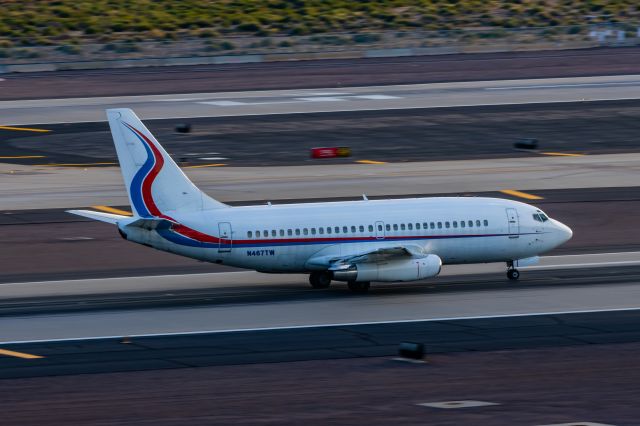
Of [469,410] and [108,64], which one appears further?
[108,64]

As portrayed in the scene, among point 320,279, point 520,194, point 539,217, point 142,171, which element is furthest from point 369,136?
point 142,171

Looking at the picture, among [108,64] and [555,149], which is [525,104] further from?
[108,64]

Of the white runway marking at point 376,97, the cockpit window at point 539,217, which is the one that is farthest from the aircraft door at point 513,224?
the white runway marking at point 376,97

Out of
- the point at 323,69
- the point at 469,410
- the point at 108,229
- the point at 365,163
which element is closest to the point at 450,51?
the point at 323,69

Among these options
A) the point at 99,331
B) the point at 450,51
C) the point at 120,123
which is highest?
the point at 120,123

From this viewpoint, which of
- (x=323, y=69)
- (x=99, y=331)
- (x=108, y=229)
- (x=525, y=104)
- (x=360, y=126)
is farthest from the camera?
(x=323, y=69)

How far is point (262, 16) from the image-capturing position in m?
144

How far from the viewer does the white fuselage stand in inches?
1753

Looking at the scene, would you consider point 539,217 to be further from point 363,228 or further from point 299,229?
point 299,229

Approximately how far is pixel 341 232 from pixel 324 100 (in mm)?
52163

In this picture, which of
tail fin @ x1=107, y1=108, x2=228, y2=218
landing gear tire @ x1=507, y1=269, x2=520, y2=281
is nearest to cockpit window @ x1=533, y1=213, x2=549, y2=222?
landing gear tire @ x1=507, y1=269, x2=520, y2=281

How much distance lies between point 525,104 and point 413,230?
5060 centimetres

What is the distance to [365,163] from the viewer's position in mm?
74688

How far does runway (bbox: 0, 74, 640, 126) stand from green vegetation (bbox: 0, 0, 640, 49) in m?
36.7
